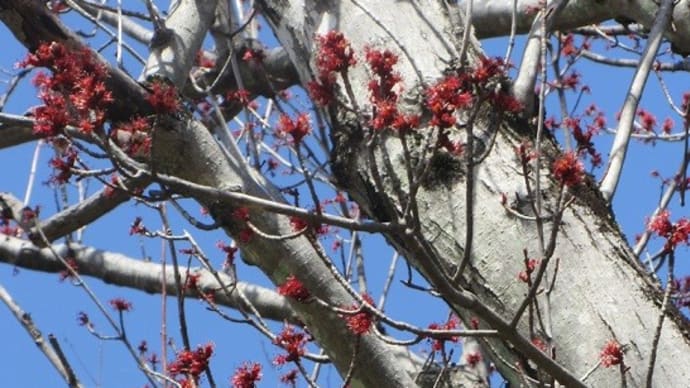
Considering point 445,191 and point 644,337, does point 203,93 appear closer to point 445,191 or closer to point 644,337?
point 445,191

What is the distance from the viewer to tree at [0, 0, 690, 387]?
181cm

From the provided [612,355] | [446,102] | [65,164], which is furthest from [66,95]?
[612,355]

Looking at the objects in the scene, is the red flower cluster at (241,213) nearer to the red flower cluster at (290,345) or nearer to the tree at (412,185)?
the tree at (412,185)

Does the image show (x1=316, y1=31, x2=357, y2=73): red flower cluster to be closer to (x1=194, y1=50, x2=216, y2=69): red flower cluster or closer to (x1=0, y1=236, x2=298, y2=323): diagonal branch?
(x1=0, y1=236, x2=298, y2=323): diagonal branch

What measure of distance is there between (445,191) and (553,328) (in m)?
0.37

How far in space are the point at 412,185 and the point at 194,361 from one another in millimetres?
650

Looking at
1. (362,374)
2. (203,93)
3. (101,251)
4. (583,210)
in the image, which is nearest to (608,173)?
(583,210)

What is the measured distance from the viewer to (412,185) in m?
1.70

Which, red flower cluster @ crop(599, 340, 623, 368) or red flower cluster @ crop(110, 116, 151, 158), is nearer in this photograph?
red flower cluster @ crop(599, 340, 623, 368)

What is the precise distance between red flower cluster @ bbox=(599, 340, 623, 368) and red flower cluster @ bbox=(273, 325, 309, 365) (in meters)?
0.60

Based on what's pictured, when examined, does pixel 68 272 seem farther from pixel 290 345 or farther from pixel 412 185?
pixel 412 185

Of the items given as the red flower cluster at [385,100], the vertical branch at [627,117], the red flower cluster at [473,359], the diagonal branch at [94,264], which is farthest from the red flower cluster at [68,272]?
the red flower cluster at [385,100]

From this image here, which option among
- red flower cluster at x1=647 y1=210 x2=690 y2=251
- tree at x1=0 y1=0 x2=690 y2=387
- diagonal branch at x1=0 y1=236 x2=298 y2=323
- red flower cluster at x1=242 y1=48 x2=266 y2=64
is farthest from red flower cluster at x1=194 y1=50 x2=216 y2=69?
red flower cluster at x1=647 y1=210 x2=690 y2=251

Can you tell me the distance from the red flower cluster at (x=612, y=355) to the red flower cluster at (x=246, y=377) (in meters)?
0.65
